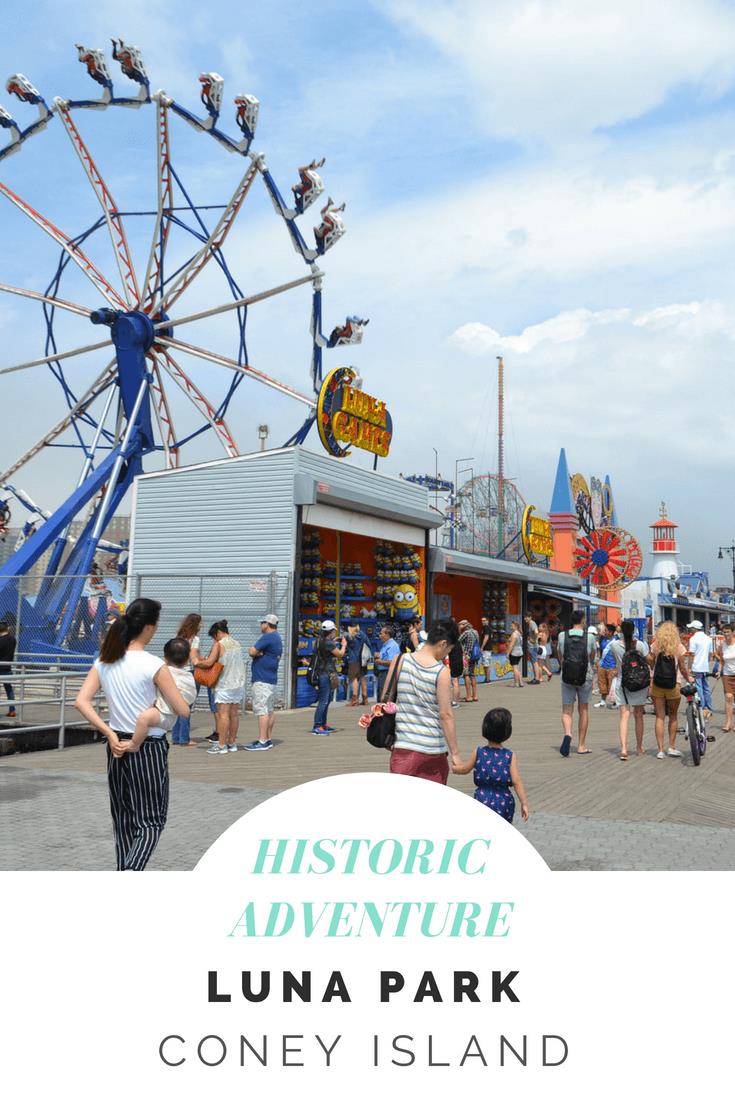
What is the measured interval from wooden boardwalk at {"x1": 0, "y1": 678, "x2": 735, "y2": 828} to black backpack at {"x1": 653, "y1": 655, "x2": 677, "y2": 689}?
2.84 ft

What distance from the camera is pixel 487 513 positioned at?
50.5 metres

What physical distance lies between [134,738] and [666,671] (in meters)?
7.35

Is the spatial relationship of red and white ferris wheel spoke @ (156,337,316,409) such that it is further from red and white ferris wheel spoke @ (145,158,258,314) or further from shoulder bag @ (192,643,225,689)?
shoulder bag @ (192,643,225,689)

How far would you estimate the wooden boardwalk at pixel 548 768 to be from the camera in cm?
779

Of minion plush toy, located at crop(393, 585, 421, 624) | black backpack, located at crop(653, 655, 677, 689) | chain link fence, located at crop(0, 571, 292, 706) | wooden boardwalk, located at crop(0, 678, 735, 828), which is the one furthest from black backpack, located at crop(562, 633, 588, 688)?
minion plush toy, located at crop(393, 585, 421, 624)

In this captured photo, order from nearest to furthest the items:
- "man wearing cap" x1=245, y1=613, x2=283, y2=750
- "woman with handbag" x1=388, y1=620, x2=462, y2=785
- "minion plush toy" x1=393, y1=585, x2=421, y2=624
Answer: "woman with handbag" x1=388, y1=620, x2=462, y2=785 < "man wearing cap" x1=245, y1=613, x2=283, y2=750 < "minion plush toy" x1=393, y1=585, x2=421, y2=624

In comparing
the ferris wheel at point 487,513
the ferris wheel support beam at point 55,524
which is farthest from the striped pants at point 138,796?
the ferris wheel at point 487,513

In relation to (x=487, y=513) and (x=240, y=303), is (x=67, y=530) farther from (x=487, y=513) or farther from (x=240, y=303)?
(x=487, y=513)

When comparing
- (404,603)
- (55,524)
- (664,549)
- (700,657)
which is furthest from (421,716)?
(664,549)

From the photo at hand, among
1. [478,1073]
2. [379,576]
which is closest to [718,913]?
[478,1073]

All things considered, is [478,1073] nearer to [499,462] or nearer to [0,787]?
[0,787]

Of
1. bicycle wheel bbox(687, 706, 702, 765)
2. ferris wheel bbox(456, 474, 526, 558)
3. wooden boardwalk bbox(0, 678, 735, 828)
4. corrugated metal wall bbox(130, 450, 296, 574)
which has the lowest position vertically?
wooden boardwalk bbox(0, 678, 735, 828)

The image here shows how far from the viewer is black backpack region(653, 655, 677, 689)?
10133 millimetres

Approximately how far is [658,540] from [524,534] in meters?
39.6
